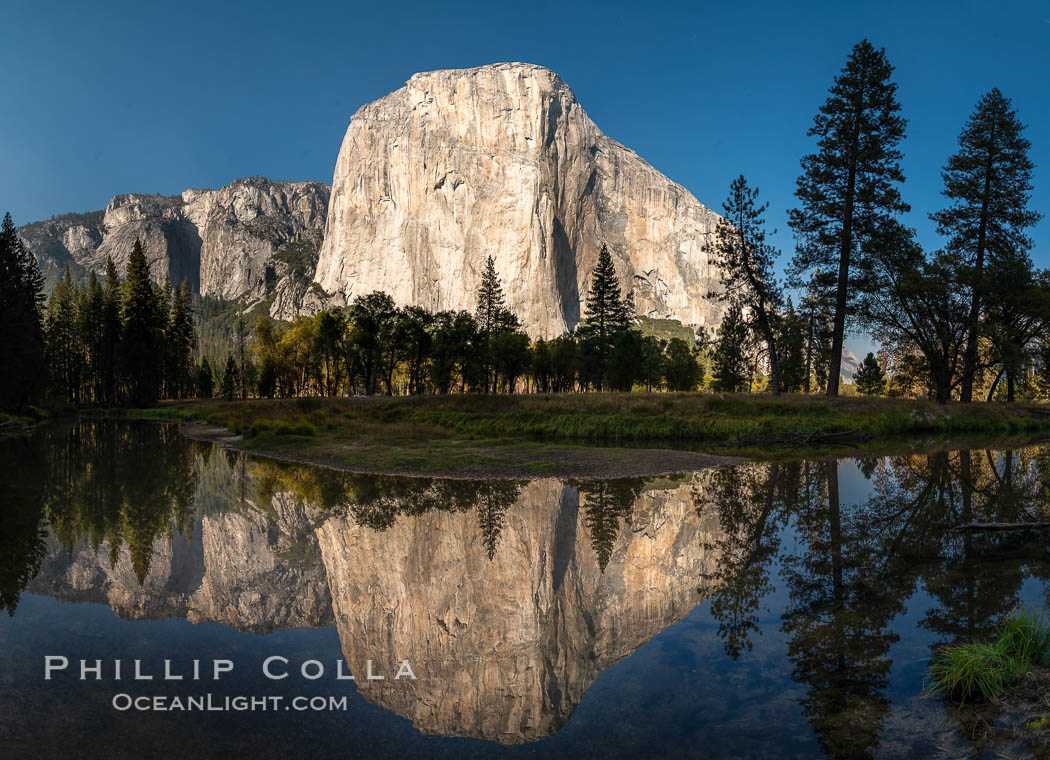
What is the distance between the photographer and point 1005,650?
16.0 ft

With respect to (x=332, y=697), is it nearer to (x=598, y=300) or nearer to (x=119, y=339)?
(x=598, y=300)

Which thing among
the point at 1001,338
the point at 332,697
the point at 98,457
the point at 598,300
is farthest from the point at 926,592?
the point at 598,300

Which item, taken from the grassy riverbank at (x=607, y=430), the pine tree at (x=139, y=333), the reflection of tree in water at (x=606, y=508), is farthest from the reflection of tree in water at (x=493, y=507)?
the pine tree at (x=139, y=333)

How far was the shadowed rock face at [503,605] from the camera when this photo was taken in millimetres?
4969

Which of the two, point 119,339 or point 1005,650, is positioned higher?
point 119,339

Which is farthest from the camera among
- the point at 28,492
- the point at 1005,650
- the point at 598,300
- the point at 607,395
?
the point at 598,300

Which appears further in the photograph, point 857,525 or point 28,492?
point 28,492

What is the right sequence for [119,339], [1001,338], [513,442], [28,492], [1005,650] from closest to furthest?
[1005,650] → [28,492] → [513,442] → [1001,338] → [119,339]

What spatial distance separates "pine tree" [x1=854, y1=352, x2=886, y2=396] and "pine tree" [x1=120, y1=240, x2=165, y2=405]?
4321 inches

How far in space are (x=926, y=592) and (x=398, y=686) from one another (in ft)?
21.6

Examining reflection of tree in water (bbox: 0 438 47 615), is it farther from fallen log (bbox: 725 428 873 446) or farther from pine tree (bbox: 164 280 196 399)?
pine tree (bbox: 164 280 196 399)

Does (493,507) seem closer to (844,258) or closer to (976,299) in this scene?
(844,258)

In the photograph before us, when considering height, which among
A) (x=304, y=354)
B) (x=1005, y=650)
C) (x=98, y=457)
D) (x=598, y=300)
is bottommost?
(x=98, y=457)

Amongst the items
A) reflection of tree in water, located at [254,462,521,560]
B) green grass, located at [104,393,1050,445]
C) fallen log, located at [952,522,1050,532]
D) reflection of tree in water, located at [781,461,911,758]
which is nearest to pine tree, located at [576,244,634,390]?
green grass, located at [104,393,1050,445]
